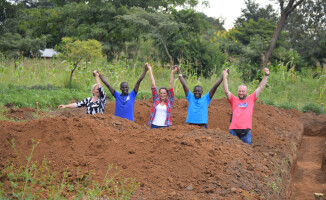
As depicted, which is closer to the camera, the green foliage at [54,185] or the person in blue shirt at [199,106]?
the green foliage at [54,185]

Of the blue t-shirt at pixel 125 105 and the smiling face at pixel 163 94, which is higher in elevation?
the smiling face at pixel 163 94

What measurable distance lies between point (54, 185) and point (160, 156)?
1442 mm

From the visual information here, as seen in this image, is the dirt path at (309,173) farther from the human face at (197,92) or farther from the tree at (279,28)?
the tree at (279,28)

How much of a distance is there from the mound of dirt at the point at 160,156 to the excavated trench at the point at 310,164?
0.92 meters

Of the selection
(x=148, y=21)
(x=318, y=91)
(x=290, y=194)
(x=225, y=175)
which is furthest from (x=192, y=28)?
(x=225, y=175)

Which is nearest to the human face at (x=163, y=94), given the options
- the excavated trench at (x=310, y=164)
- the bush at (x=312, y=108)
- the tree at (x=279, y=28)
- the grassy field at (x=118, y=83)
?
the excavated trench at (x=310, y=164)

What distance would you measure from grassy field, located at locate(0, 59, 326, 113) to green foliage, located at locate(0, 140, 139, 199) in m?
6.79

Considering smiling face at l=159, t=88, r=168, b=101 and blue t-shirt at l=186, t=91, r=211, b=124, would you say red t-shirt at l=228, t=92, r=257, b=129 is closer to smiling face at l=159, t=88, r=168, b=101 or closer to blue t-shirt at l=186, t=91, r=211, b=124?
blue t-shirt at l=186, t=91, r=211, b=124

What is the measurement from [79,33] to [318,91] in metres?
15.0

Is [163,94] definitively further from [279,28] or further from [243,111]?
[279,28]

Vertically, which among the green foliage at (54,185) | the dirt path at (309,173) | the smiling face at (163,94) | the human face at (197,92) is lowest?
the dirt path at (309,173)

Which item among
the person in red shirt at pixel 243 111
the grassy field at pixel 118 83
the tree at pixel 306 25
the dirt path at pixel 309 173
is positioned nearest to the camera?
the person in red shirt at pixel 243 111

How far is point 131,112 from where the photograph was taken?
6.77 m

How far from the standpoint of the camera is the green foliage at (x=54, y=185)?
10.7ft
